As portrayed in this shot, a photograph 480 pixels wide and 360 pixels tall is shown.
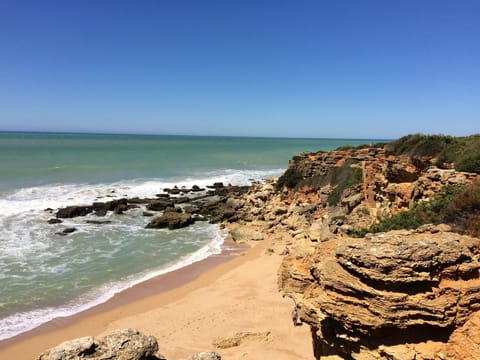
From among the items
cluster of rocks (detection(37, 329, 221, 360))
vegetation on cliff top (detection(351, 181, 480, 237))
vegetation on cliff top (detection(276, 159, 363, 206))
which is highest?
vegetation on cliff top (detection(351, 181, 480, 237))

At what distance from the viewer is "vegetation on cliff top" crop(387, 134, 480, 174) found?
1285 cm

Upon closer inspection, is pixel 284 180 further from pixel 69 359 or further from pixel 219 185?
pixel 69 359

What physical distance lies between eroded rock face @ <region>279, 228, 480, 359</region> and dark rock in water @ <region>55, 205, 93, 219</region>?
2387 centimetres

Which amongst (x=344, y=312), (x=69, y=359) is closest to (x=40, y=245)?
(x=69, y=359)

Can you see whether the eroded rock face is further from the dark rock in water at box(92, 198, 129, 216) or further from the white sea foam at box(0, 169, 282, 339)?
the dark rock in water at box(92, 198, 129, 216)

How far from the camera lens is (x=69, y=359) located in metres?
5.50

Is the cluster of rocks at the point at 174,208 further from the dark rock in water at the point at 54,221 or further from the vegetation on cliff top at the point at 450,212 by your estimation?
the vegetation on cliff top at the point at 450,212

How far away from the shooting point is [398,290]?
210 inches

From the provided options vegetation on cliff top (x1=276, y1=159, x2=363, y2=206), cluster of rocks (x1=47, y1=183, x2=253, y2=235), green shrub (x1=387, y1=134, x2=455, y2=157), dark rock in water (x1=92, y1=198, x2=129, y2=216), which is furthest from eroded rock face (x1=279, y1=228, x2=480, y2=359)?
dark rock in water (x1=92, y1=198, x2=129, y2=216)

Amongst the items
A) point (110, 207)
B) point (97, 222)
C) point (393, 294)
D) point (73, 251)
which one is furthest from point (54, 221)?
point (393, 294)

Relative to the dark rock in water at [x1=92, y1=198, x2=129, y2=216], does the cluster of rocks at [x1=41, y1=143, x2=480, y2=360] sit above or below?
above

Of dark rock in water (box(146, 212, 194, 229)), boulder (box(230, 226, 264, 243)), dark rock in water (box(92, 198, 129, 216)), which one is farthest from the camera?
dark rock in water (box(92, 198, 129, 216))

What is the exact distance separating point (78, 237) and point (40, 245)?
217cm

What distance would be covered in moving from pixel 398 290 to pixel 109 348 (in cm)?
435
